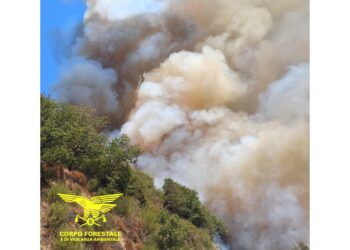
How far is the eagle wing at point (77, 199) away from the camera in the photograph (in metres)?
7.00

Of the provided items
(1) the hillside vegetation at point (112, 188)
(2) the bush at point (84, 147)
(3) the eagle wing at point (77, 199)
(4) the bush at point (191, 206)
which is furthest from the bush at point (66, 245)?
(4) the bush at point (191, 206)

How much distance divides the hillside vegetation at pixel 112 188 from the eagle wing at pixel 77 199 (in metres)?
0.05

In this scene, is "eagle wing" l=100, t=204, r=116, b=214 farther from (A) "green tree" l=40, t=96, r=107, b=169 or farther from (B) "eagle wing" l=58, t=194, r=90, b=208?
(A) "green tree" l=40, t=96, r=107, b=169

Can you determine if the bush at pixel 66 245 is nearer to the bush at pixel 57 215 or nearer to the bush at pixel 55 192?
the bush at pixel 57 215

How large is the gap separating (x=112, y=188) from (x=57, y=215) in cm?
56

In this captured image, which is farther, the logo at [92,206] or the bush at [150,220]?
the bush at [150,220]

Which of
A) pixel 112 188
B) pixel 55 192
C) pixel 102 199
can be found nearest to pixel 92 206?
pixel 102 199

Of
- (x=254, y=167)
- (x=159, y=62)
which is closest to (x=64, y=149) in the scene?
(x=159, y=62)

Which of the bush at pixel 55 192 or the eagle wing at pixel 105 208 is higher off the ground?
the bush at pixel 55 192

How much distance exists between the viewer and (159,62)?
287 inches

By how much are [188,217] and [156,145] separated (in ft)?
2.47

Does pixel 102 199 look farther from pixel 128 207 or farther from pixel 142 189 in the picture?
pixel 142 189

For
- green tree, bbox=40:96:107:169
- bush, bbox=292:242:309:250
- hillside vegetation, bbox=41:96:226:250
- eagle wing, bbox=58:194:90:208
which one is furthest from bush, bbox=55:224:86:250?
bush, bbox=292:242:309:250
